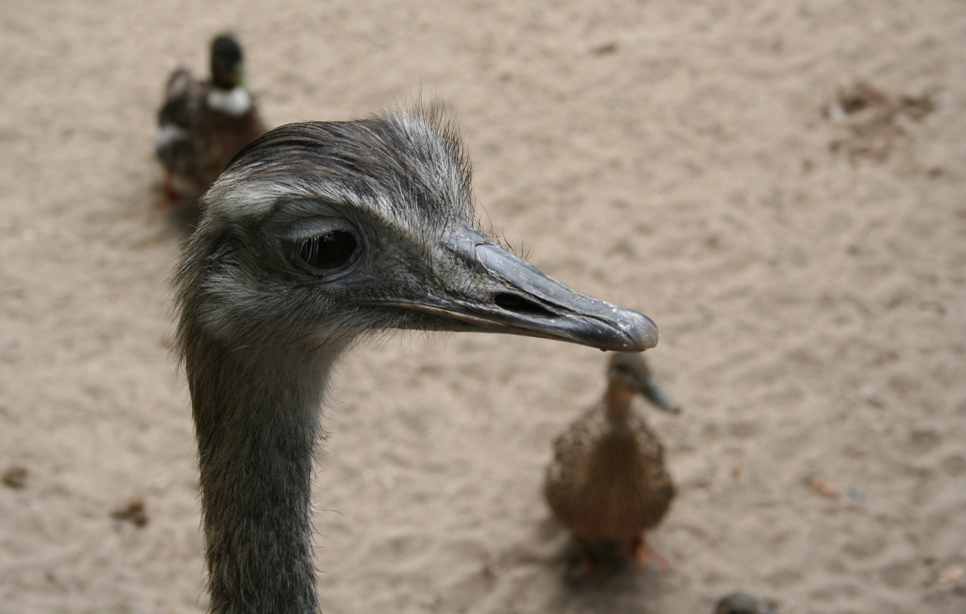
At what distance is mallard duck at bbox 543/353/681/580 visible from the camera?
12.1 feet

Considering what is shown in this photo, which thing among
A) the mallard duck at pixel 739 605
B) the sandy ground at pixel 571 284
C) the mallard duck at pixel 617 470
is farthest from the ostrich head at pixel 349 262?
the mallard duck at pixel 739 605

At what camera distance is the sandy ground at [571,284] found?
3.95 metres

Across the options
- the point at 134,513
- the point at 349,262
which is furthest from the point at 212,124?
the point at 349,262

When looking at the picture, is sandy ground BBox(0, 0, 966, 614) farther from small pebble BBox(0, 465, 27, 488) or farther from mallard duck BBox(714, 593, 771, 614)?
mallard duck BBox(714, 593, 771, 614)

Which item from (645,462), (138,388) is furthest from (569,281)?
(138,388)

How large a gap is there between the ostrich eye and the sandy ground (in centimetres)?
92

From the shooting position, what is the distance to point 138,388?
15.0 feet

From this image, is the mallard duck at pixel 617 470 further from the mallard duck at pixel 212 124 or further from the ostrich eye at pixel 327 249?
the mallard duck at pixel 212 124

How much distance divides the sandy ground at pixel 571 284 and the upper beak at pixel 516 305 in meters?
0.79

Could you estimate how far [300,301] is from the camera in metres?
1.94

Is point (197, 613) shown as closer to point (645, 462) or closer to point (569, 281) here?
point (645, 462)

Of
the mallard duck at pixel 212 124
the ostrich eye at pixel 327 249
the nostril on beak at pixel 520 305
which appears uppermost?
the mallard duck at pixel 212 124

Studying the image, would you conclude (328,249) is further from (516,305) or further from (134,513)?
(134,513)

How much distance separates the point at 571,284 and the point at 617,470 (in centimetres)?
163
